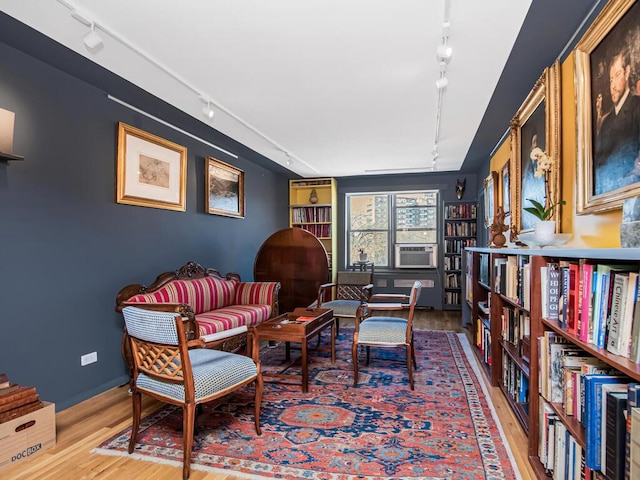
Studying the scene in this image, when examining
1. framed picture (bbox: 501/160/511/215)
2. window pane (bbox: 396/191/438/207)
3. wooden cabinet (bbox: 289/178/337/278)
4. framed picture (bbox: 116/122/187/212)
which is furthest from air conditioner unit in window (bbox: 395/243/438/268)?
framed picture (bbox: 116/122/187/212)

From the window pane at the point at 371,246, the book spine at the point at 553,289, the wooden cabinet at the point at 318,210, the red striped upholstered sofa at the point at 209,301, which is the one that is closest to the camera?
the book spine at the point at 553,289

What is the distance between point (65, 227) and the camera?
9.54 feet

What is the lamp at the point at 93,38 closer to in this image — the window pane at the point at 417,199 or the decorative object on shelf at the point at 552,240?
the decorative object on shelf at the point at 552,240

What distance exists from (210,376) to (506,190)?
364 cm

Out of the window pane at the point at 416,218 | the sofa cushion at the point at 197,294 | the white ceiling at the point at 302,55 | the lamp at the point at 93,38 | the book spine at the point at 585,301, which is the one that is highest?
the white ceiling at the point at 302,55

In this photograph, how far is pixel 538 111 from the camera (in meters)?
2.89

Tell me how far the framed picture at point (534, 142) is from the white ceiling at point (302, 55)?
1.09ft

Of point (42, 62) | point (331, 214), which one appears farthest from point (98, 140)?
point (331, 214)

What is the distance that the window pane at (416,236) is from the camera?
727cm

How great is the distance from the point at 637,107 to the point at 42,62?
3.59 metres

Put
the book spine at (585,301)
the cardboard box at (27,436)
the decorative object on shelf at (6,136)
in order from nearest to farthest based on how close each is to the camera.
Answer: the book spine at (585,301) < the cardboard box at (27,436) < the decorative object on shelf at (6,136)

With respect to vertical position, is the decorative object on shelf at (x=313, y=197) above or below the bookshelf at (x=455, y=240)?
above

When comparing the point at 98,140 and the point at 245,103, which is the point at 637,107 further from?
the point at 98,140

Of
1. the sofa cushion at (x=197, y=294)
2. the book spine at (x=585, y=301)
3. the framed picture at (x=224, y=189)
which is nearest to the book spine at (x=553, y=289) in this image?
the book spine at (x=585, y=301)
